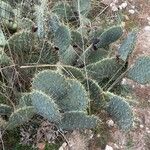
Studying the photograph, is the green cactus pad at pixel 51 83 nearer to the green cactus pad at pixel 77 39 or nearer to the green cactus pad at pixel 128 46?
the green cactus pad at pixel 128 46

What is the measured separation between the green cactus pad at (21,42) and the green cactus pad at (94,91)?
38cm

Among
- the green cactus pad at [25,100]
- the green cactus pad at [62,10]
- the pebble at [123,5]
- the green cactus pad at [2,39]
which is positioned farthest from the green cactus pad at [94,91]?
the pebble at [123,5]

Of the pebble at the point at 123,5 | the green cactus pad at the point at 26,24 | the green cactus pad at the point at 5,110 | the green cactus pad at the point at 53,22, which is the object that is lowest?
the green cactus pad at the point at 5,110

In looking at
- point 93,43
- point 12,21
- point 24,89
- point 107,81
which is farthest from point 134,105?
point 12,21

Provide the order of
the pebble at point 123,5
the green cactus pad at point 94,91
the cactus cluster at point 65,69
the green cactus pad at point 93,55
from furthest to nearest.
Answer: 1. the pebble at point 123,5
2. the green cactus pad at point 93,55
3. the green cactus pad at point 94,91
4. the cactus cluster at point 65,69

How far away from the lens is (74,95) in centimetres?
242

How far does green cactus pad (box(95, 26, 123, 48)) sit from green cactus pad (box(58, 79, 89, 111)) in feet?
1.57

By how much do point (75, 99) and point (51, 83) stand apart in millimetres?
145

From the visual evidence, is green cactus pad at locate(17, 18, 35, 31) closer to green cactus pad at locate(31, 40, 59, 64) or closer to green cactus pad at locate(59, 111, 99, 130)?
green cactus pad at locate(31, 40, 59, 64)

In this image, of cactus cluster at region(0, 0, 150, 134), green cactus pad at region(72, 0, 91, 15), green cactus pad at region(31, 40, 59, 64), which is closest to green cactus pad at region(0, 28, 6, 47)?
cactus cluster at region(0, 0, 150, 134)

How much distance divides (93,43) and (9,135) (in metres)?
0.70

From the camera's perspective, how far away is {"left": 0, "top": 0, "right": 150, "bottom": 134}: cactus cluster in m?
2.38

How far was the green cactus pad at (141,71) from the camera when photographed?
255cm

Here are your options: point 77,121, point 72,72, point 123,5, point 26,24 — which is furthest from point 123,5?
point 77,121
